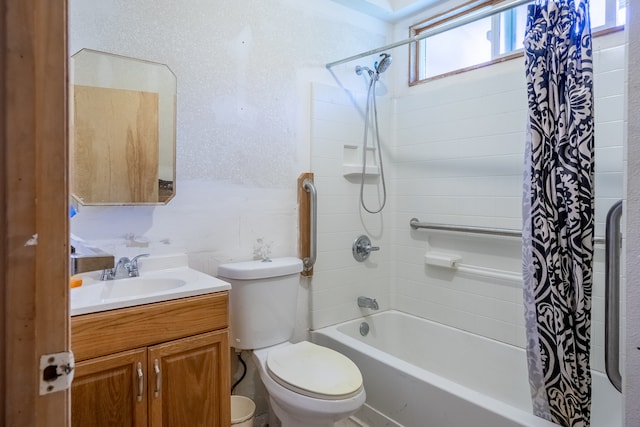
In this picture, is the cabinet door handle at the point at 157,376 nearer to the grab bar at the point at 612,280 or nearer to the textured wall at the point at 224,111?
the textured wall at the point at 224,111

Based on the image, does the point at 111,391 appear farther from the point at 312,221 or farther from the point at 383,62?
the point at 383,62

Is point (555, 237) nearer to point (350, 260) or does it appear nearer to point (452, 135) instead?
point (452, 135)

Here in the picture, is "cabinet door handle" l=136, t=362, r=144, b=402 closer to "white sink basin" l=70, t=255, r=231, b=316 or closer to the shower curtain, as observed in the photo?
"white sink basin" l=70, t=255, r=231, b=316

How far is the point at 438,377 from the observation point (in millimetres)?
1739

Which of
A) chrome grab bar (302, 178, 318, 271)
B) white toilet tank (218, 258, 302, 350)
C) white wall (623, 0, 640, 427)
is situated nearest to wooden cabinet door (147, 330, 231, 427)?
white toilet tank (218, 258, 302, 350)

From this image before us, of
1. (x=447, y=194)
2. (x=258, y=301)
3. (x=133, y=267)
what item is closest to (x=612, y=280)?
(x=447, y=194)

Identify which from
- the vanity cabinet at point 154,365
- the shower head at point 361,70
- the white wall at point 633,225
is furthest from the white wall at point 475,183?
the vanity cabinet at point 154,365

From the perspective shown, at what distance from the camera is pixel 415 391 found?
178 cm

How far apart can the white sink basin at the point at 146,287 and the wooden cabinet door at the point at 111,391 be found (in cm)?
17

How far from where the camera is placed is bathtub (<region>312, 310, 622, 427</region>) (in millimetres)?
1587

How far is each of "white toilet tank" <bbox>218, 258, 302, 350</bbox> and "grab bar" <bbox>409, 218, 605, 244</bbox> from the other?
0.95 meters

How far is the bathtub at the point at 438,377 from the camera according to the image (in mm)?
1587

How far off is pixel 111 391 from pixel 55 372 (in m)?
0.95

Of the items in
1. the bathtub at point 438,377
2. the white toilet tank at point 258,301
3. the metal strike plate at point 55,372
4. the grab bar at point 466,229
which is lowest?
the bathtub at point 438,377
